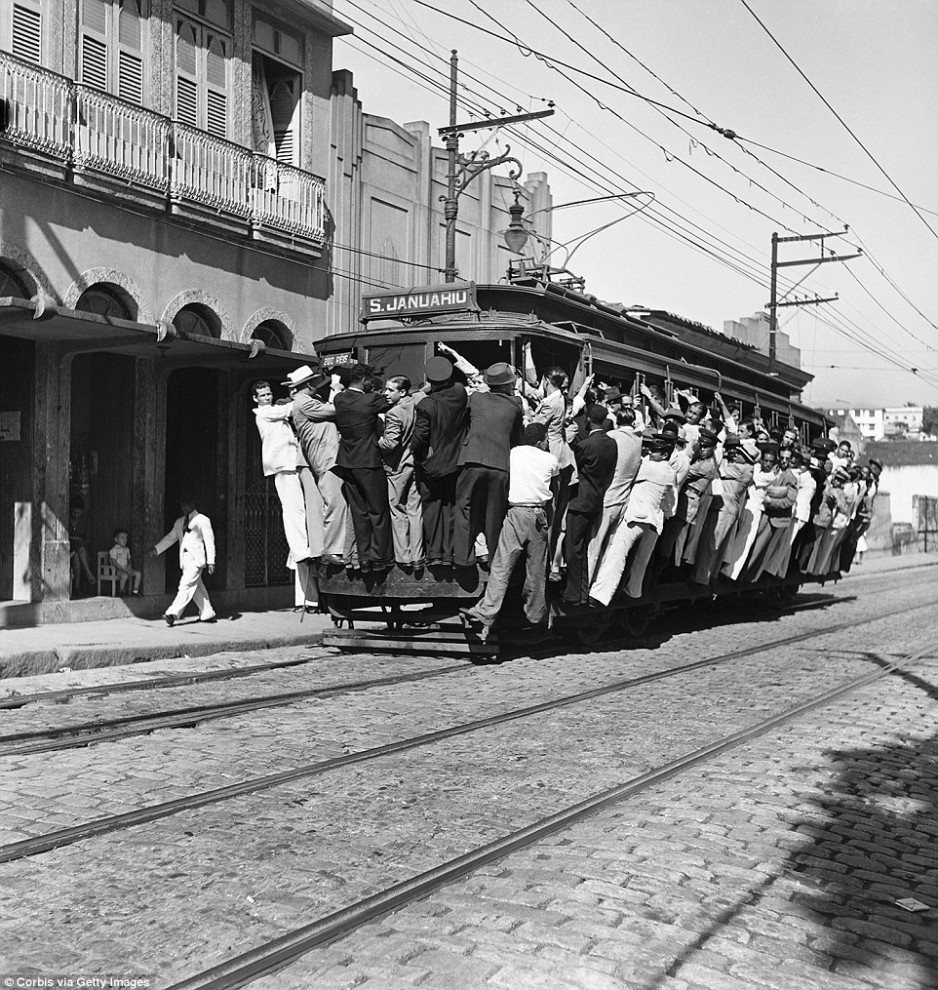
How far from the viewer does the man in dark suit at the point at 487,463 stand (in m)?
10.5

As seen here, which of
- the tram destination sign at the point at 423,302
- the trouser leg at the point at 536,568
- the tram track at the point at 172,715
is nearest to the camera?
the tram track at the point at 172,715

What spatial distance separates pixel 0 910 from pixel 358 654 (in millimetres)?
7665

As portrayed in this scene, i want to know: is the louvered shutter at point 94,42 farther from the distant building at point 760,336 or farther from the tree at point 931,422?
the tree at point 931,422

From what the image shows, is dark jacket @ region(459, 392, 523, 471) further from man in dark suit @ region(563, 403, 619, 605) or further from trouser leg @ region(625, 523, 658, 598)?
trouser leg @ region(625, 523, 658, 598)

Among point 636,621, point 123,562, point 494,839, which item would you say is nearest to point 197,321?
point 123,562

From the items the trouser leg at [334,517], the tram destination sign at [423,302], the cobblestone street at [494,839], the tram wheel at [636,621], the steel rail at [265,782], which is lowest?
the cobblestone street at [494,839]

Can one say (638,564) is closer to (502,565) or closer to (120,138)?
(502,565)

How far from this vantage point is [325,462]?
10.9 meters

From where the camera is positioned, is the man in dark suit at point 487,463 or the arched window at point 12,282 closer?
the man in dark suit at point 487,463

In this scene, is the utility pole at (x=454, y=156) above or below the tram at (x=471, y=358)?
above

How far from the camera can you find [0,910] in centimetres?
417

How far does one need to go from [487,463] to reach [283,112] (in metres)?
9.97

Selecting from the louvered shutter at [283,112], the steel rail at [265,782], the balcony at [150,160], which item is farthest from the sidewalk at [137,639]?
the louvered shutter at [283,112]

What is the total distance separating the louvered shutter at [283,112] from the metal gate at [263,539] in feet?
16.9
